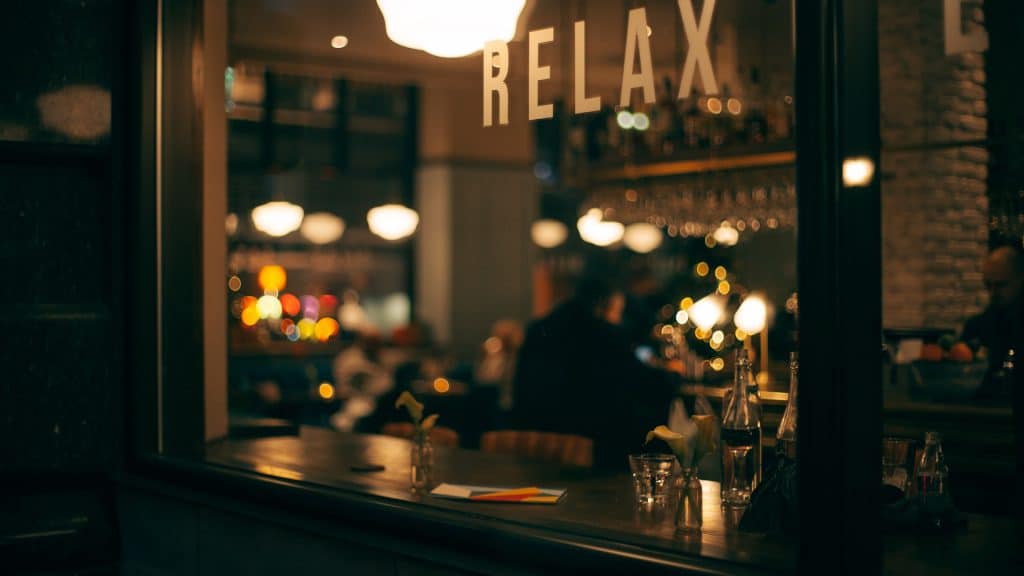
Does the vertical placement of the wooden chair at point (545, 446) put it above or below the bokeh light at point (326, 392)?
above

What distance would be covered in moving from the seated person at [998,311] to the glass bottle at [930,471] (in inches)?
Result: 75.1

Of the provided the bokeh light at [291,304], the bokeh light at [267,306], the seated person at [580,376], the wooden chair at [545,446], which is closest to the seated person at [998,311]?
the seated person at [580,376]

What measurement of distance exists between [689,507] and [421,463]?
36.2 inches

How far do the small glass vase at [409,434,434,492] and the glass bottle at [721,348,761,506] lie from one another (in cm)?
80

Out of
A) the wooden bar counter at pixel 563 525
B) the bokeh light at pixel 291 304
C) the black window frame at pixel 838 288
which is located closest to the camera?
the black window frame at pixel 838 288

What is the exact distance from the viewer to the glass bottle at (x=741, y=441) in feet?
8.60

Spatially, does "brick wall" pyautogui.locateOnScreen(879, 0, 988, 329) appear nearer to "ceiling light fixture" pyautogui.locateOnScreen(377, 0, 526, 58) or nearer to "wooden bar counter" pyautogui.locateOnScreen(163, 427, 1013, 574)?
"ceiling light fixture" pyautogui.locateOnScreen(377, 0, 526, 58)

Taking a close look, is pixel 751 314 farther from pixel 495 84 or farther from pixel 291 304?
→ pixel 291 304

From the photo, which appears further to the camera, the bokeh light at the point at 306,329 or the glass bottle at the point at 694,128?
the bokeh light at the point at 306,329

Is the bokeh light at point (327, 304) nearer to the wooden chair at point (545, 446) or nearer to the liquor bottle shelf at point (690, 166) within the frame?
the liquor bottle shelf at point (690, 166)

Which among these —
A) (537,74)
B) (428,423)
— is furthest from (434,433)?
(537,74)

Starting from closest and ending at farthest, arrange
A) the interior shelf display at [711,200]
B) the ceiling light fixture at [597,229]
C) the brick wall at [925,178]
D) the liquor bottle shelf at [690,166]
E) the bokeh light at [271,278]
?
the brick wall at [925,178] < the liquor bottle shelf at [690,166] < the interior shelf display at [711,200] < the ceiling light fixture at [597,229] < the bokeh light at [271,278]

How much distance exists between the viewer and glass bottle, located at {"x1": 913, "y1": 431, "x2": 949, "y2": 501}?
97.0 inches

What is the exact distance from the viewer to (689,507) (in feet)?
7.63
